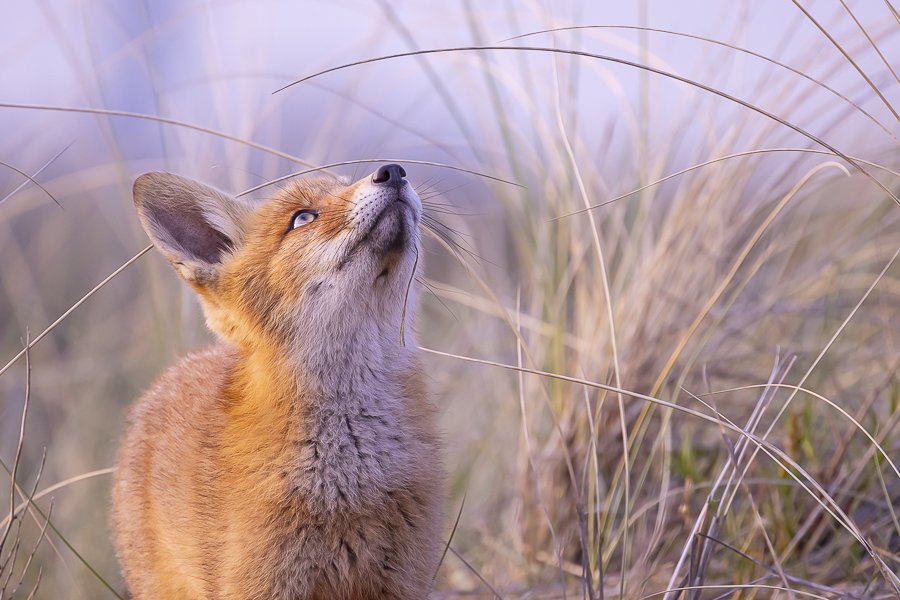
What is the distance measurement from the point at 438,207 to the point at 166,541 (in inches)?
63.5

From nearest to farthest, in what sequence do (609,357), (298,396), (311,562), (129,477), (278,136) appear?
(311,562)
(298,396)
(129,477)
(609,357)
(278,136)

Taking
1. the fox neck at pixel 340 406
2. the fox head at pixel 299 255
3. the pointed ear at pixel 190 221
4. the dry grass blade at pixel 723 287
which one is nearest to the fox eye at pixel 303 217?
the fox head at pixel 299 255

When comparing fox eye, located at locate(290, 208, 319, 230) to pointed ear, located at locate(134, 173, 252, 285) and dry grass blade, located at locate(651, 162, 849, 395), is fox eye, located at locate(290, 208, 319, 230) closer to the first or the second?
pointed ear, located at locate(134, 173, 252, 285)

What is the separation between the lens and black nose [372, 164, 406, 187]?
3191 mm

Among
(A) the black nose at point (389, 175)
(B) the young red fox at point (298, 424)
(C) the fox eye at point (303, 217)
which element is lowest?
(B) the young red fox at point (298, 424)

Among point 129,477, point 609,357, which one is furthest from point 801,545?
point 129,477

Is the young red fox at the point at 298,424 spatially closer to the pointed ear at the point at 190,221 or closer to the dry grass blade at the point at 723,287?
the pointed ear at the point at 190,221

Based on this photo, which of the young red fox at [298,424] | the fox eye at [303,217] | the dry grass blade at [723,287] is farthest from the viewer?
the fox eye at [303,217]

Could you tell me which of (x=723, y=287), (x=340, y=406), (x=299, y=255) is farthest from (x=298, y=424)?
(x=723, y=287)

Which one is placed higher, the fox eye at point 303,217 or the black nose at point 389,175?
the black nose at point 389,175

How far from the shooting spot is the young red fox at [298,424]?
9.82ft

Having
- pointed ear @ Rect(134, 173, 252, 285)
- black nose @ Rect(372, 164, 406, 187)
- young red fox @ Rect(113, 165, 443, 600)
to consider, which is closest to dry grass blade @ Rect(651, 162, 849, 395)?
young red fox @ Rect(113, 165, 443, 600)

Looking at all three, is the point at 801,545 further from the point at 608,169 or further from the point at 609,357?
the point at 608,169

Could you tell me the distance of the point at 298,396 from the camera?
10.4 ft
